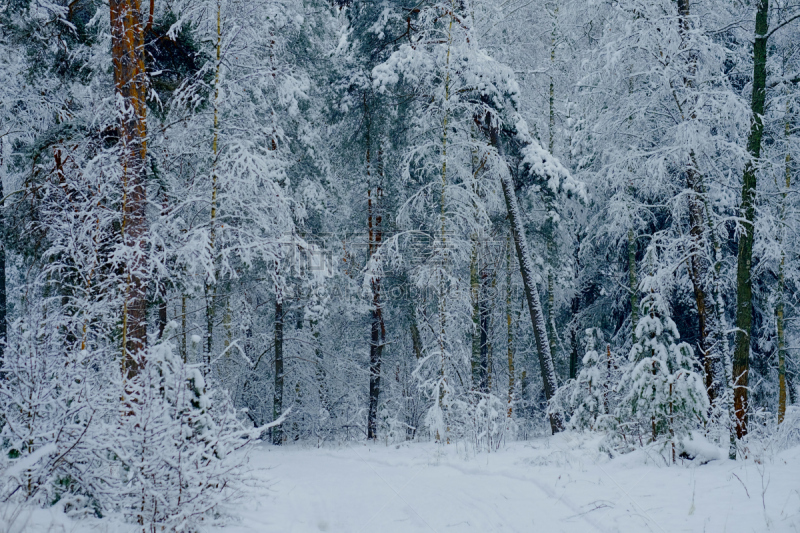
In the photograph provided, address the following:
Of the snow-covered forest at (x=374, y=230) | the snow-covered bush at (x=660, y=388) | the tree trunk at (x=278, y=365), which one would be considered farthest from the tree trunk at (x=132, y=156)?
the tree trunk at (x=278, y=365)

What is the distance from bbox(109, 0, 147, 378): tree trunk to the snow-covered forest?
5 centimetres

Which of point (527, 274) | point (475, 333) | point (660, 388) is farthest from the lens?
point (475, 333)

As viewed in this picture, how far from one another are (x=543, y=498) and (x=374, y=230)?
10252 mm

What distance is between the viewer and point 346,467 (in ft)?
26.3

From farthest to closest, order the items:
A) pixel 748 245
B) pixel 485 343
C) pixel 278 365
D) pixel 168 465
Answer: pixel 485 343 < pixel 278 365 < pixel 748 245 < pixel 168 465

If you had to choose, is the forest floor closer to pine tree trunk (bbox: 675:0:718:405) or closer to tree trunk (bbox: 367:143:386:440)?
pine tree trunk (bbox: 675:0:718:405)

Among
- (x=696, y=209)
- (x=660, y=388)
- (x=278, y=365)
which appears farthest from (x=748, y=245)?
(x=278, y=365)

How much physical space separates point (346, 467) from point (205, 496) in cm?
424

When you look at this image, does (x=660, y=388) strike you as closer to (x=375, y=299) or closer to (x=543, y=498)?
(x=543, y=498)

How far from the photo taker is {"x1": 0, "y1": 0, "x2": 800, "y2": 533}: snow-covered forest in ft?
14.6

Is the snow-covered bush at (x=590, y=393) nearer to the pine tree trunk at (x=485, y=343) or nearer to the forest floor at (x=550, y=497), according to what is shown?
the forest floor at (x=550, y=497)

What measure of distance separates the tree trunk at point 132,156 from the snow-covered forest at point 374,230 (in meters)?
0.05

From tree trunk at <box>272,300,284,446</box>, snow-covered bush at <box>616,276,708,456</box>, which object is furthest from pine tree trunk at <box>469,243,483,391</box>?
snow-covered bush at <box>616,276,708,456</box>

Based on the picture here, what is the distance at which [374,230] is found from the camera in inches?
567
